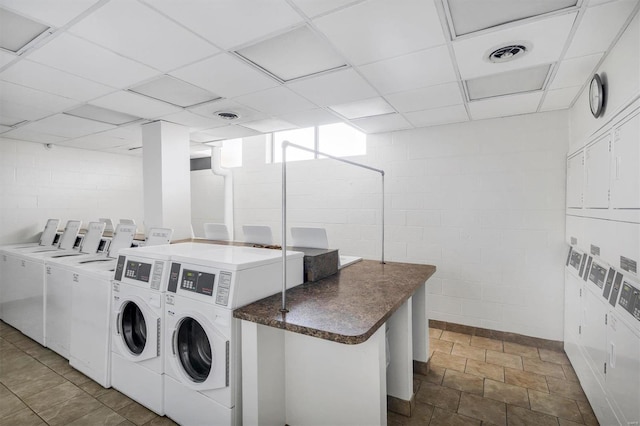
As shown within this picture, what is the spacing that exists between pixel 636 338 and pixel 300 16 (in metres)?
2.29

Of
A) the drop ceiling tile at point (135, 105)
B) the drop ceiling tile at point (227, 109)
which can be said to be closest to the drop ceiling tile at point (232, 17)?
the drop ceiling tile at point (227, 109)

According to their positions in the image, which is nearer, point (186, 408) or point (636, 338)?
point (636, 338)

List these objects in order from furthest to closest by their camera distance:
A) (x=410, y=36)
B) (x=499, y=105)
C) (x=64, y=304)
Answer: (x=499, y=105) < (x=64, y=304) < (x=410, y=36)

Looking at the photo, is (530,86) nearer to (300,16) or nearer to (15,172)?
(300,16)

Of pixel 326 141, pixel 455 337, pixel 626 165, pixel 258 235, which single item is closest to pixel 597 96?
pixel 626 165

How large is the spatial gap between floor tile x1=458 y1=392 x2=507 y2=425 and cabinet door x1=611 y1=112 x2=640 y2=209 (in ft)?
4.91

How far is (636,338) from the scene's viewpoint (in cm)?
148

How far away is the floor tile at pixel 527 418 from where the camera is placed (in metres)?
2.04

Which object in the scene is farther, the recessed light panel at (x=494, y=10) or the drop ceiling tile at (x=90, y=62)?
the drop ceiling tile at (x=90, y=62)

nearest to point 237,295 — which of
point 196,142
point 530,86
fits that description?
point 530,86

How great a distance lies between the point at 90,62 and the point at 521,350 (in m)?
4.42

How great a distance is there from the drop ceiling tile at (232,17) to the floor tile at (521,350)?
3415mm

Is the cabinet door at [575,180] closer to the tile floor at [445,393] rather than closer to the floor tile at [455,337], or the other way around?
the tile floor at [445,393]

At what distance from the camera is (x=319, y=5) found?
161 centimetres
